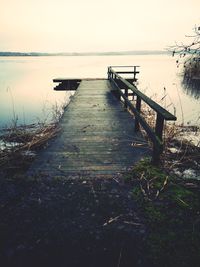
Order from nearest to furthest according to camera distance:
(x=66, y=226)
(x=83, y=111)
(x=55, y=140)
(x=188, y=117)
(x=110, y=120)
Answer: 1. (x=66, y=226)
2. (x=55, y=140)
3. (x=110, y=120)
4. (x=83, y=111)
5. (x=188, y=117)

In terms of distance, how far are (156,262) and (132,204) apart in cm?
86

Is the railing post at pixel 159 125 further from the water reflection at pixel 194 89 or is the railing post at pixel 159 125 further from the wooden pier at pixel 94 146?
the water reflection at pixel 194 89

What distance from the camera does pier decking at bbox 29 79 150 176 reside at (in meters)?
3.85

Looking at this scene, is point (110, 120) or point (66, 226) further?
point (110, 120)

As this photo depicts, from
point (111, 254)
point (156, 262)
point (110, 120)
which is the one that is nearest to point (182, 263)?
point (156, 262)

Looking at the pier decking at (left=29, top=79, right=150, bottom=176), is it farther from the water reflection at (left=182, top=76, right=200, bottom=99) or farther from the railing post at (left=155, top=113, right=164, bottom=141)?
the water reflection at (left=182, top=76, right=200, bottom=99)

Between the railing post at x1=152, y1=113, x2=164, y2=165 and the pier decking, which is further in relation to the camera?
the pier decking

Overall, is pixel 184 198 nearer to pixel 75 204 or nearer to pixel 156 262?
pixel 156 262

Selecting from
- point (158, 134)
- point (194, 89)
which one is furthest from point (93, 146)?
point (194, 89)

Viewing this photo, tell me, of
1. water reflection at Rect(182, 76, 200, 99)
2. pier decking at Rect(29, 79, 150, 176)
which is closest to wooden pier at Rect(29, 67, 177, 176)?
pier decking at Rect(29, 79, 150, 176)

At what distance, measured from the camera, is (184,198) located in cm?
300

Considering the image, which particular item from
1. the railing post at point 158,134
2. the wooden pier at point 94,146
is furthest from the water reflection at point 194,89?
the railing post at point 158,134

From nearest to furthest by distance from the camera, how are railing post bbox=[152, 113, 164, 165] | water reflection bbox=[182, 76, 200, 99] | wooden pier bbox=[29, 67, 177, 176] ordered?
railing post bbox=[152, 113, 164, 165]
wooden pier bbox=[29, 67, 177, 176]
water reflection bbox=[182, 76, 200, 99]

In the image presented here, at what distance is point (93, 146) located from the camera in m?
4.75
